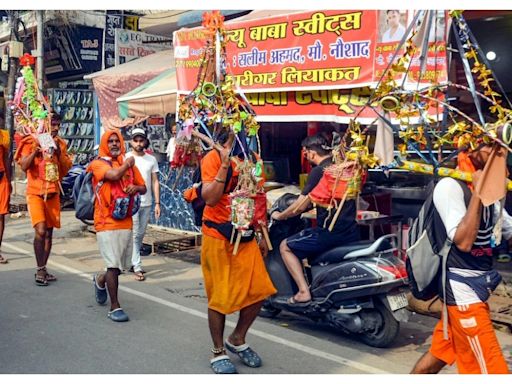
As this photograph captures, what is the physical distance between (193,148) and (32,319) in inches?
82.6

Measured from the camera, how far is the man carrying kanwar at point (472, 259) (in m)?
3.22

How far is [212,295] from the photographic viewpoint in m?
4.34

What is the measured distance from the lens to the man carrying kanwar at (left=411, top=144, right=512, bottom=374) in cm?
322

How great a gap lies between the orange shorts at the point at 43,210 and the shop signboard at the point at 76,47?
9.69m

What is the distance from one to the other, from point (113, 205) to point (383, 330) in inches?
95.4

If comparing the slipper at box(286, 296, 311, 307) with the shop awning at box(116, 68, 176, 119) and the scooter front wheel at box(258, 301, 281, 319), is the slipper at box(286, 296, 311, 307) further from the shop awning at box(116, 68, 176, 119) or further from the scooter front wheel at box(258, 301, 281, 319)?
the shop awning at box(116, 68, 176, 119)

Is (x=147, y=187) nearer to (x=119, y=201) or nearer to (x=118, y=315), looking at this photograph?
(x=119, y=201)

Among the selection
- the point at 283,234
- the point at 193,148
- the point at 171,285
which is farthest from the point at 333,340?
the point at 171,285

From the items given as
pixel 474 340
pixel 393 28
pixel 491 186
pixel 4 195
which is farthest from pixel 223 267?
pixel 4 195

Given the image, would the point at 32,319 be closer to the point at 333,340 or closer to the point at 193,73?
the point at 333,340

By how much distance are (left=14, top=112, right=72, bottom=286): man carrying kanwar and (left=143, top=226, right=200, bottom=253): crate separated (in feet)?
6.99

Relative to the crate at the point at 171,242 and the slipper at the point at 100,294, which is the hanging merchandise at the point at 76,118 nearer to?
the crate at the point at 171,242

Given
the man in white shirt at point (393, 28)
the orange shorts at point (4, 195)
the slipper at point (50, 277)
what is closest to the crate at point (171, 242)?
the slipper at point (50, 277)

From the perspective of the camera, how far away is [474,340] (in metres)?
3.29
